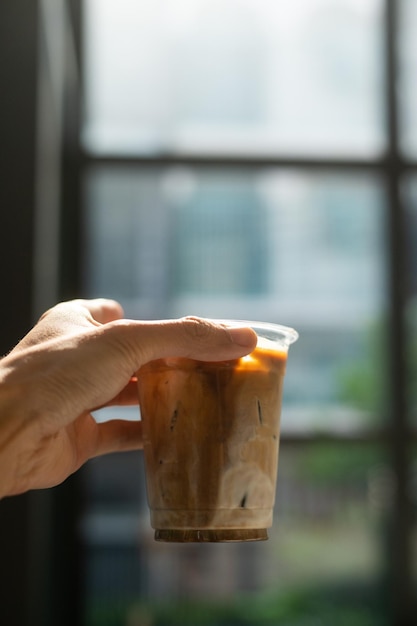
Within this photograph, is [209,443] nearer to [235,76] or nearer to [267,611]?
[267,611]

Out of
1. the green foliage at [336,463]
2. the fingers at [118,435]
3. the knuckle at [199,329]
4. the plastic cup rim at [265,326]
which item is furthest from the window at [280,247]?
the knuckle at [199,329]

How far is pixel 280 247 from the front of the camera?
399cm

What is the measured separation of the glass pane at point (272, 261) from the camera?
3.90m

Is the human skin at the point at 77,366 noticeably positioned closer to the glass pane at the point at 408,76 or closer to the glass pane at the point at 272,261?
the glass pane at the point at 272,261

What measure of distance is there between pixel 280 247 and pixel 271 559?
48.3 inches

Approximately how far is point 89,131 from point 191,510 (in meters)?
→ 3.13

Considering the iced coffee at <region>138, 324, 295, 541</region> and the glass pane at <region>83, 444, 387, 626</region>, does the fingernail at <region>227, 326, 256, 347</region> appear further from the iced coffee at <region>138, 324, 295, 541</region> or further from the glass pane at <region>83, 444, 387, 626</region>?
the glass pane at <region>83, 444, 387, 626</region>

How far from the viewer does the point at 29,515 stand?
2.73 metres

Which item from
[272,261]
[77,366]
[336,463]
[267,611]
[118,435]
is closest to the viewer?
[77,366]

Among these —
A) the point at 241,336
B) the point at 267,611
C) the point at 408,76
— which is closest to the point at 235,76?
the point at 408,76

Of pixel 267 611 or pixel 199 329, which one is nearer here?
pixel 199 329

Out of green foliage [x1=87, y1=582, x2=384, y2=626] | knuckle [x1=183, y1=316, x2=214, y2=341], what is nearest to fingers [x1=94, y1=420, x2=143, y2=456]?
knuckle [x1=183, y1=316, x2=214, y2=341]

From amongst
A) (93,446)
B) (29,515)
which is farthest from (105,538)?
(93,446)

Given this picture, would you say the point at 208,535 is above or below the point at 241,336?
below
